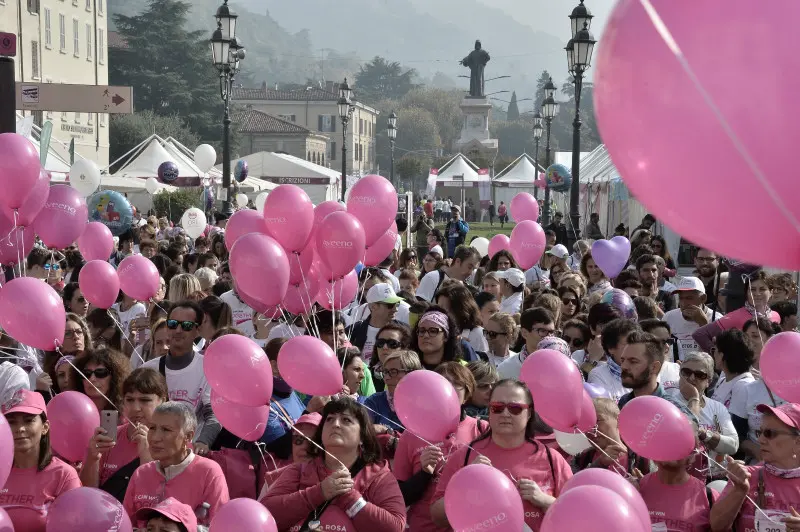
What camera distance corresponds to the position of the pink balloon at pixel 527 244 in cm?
1152

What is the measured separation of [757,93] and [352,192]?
6204mm

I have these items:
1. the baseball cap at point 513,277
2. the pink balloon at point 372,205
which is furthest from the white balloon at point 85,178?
the pink balloon at point 372,205

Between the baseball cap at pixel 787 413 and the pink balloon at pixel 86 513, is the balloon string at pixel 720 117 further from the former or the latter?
the pink balloon at pixel 86 513

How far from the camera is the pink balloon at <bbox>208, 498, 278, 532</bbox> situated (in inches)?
157

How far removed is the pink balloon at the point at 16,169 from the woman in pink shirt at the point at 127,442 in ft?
8.13

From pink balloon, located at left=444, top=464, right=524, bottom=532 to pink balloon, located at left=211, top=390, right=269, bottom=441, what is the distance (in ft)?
Answer: 6.40

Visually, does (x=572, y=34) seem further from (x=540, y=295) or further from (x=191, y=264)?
(x=540, y=295)

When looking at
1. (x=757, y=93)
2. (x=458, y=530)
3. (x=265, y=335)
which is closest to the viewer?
(x=757, y=93)

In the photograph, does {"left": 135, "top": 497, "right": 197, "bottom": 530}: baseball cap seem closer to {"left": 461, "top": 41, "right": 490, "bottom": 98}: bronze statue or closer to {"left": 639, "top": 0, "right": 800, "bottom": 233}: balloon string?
{"left": 639, "top": 0, "right": 800, "bottom": 233}: balloon string

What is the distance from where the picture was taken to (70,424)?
521 centimetres

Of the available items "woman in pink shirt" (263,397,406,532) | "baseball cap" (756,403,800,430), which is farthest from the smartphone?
"baseball cap" (756,403,800,430)

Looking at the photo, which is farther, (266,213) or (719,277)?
(719,277)

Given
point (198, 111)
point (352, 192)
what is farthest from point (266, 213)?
point (198, 111)

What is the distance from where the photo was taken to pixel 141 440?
5262 millimetres
